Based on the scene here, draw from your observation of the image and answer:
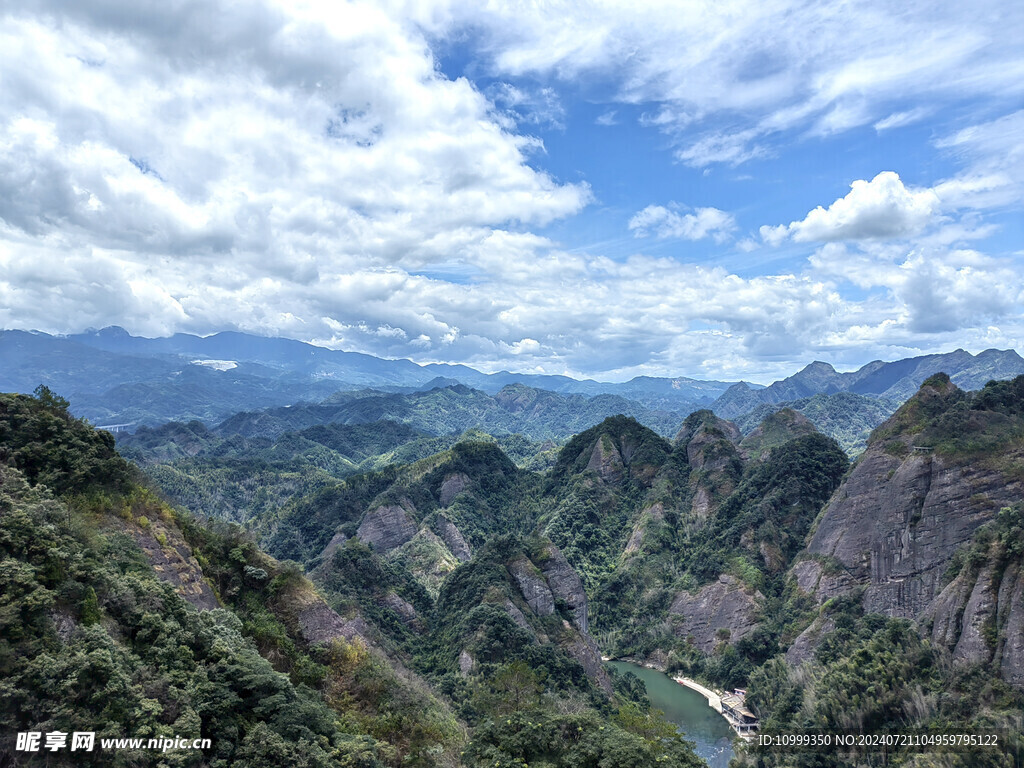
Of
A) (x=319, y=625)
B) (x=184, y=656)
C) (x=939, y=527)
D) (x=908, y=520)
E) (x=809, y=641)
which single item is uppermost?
(x=184, y=656)

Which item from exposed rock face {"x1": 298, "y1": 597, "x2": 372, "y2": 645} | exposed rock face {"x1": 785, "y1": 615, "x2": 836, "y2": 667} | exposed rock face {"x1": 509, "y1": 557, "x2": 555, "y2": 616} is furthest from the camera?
exposed rock face {"x1": 509, "y1": 557, "x2": 555, "y2": 616}

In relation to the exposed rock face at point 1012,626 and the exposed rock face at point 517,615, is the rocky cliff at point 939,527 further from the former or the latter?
the exposed rock face at point 517,615

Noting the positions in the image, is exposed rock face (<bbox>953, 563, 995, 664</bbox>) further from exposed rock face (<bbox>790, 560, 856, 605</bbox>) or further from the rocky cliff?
exposed rock face (<bbox>790, 560, 856, 605</bbox>)

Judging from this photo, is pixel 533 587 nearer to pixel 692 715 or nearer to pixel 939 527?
pixel 692 715

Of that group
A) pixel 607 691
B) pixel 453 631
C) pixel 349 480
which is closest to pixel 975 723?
Result: pixel 607 691

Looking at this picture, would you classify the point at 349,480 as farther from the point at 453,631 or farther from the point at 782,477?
the point at 782,477

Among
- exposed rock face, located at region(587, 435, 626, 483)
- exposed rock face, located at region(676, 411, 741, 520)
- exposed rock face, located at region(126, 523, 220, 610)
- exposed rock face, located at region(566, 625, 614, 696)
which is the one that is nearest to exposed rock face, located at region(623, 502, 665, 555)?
exposed rock face, located at region(676, 411, 741, 520)

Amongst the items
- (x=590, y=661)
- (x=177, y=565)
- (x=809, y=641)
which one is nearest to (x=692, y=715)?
(x=809, y=641)
